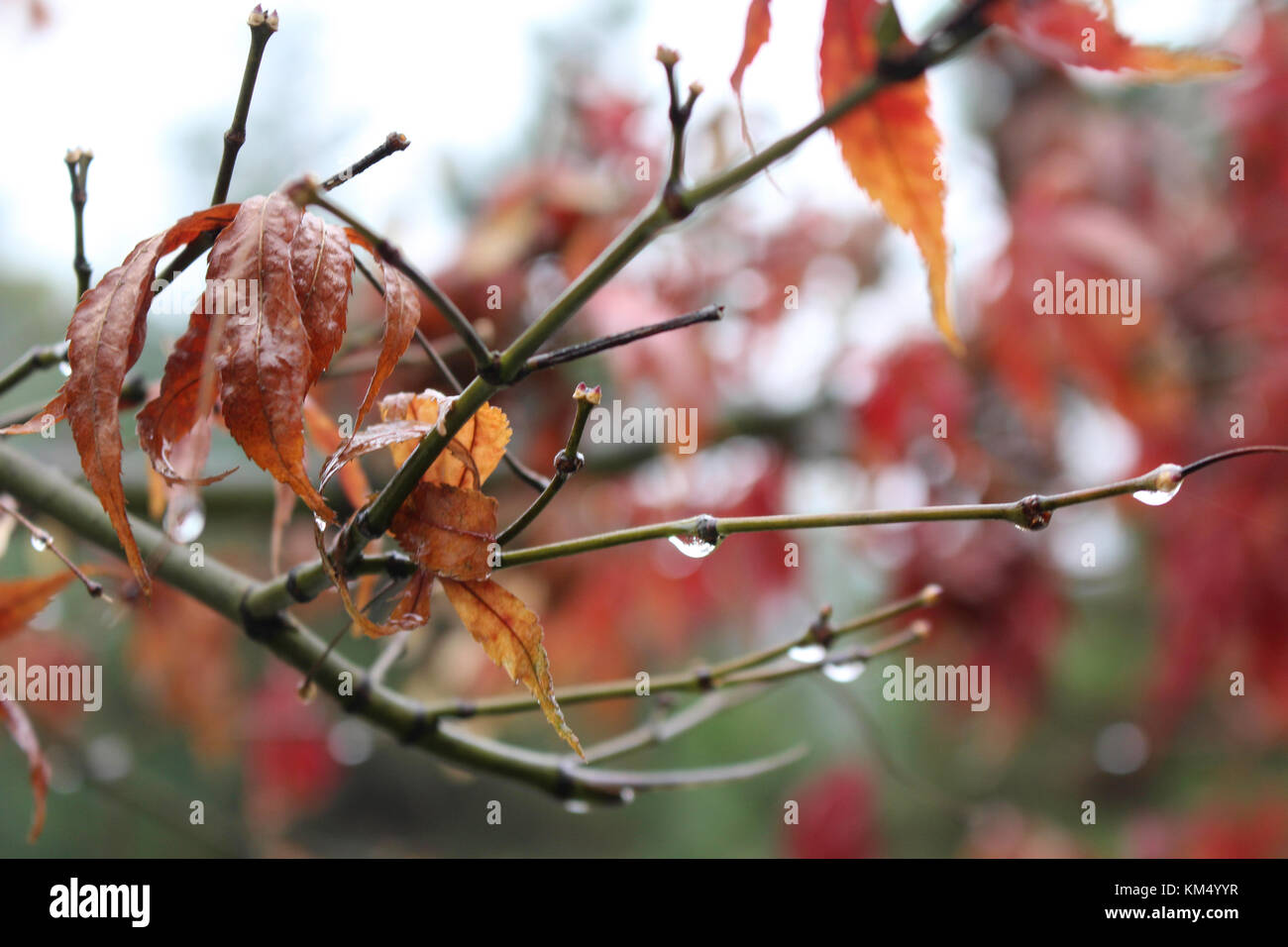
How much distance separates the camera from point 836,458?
1221 millimetres

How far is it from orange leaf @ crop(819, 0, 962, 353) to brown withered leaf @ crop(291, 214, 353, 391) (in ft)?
0.64

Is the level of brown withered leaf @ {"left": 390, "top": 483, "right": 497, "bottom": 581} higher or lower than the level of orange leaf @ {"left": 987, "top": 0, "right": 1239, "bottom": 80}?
lower

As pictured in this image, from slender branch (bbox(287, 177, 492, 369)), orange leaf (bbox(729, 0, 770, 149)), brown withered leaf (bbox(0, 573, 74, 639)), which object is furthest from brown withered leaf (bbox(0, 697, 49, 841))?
orange leaf (bbox(729, 0, 770, 149))

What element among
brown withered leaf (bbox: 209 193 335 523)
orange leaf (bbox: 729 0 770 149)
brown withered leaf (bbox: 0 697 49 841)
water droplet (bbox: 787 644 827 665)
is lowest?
brown withered leaf (bbox: 0 697 49 841)

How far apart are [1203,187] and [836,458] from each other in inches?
37.1

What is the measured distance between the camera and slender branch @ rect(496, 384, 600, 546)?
0.26m

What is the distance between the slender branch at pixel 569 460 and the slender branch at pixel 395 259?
→ 4 cm

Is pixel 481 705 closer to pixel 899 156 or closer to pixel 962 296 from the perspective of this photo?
pixel 899 156

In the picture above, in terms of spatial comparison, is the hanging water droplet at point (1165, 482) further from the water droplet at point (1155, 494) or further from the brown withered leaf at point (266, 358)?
the brown withered leaf at point (266, 358)

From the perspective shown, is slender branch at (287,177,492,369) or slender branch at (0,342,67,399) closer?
slender branch at (287,177,492,369)

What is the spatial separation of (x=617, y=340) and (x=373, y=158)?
0.09 meters

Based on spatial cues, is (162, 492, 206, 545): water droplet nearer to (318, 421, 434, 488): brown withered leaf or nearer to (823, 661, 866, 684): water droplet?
(318, 421, 434, 488): brown withered leaf

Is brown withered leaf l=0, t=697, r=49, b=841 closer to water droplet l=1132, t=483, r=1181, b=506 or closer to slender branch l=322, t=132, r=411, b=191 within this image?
slender branch l=322, t=132, r=411, b=191
